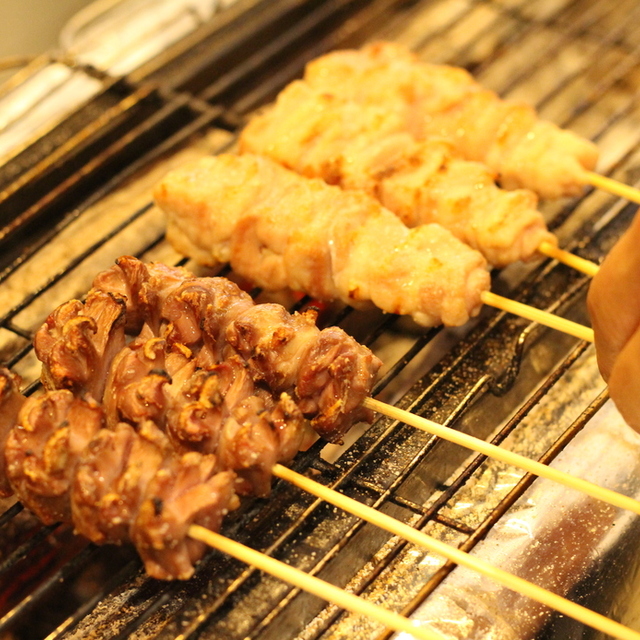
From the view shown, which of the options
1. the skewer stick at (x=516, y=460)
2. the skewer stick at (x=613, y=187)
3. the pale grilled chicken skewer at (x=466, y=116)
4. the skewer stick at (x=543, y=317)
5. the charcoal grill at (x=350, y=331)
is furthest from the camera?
the pale grilled chicken skewer at (x=466, y=116)

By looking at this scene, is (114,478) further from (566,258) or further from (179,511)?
(566,258)

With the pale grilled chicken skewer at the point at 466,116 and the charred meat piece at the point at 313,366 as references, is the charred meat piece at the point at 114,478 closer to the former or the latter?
the charred meat piece at the point at 313,366

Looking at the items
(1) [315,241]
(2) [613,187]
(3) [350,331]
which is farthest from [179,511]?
(2) [613,187]

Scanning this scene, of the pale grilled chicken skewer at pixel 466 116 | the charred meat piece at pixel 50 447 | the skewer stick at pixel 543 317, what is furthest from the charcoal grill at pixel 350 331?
the pale grilled chicken skewer at pixel 466 116

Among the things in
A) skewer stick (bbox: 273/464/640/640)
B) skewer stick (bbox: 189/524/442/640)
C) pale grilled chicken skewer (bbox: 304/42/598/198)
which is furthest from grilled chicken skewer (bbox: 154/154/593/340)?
skewer stick (bbox: 189/524/442/640)

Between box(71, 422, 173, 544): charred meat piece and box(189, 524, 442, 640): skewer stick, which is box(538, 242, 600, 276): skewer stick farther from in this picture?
box(71, 422, 173, 544): charred meat piece

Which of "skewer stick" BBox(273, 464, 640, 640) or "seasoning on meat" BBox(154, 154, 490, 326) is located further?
"seasoning on meat" BBox(154, 154, 490, 326)

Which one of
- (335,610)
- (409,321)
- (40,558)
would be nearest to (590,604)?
(335,610)
